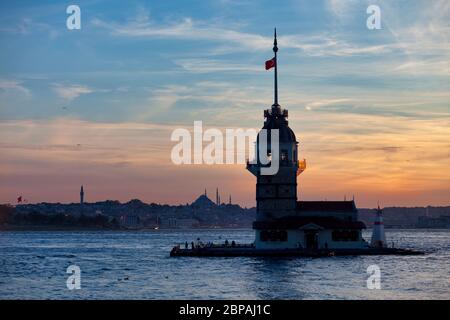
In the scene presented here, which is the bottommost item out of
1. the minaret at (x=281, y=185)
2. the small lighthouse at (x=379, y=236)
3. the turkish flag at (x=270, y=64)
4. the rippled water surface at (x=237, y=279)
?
the rippled water surface at (x=237, y=279)

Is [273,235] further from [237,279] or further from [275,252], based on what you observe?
[237,279]

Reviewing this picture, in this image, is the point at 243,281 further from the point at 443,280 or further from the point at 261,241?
the point at 261,241

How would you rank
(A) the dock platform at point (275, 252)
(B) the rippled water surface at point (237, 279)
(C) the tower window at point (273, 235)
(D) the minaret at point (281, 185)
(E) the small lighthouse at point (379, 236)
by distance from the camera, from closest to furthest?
(B) the rippled water surface at point (237, 279)
(A) the dock platform at point (275, 252)
(C) the tower window at point (273, 235)
(D) the minaret at point (281, 185)
(E) the small lighthouse at point (379, 236)

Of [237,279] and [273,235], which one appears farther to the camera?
[273,235]

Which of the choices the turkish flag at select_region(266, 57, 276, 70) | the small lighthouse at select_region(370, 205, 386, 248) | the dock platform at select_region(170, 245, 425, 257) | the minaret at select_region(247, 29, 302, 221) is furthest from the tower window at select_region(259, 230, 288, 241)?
the turkish flag at select_region(266, 57, 276, 70)

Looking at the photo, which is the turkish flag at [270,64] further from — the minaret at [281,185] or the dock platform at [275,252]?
the dock platform at [275,252]

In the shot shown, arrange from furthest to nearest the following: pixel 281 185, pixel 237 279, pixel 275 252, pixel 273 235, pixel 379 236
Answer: pixel 379 236
pixel 281 185
pixel 273 235
pixel 275 252
pixel 237 279

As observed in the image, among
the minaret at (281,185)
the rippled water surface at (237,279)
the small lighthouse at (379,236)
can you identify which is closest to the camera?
the rippled water surface at (237,279)

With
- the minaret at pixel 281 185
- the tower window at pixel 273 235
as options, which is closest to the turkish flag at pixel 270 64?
the minaret at pixel 281 185

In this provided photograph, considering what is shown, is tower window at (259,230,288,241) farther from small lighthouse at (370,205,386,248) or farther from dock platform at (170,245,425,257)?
small lighthouse at (370,205,386,248)


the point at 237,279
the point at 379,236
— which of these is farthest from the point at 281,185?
the point at 237,279
